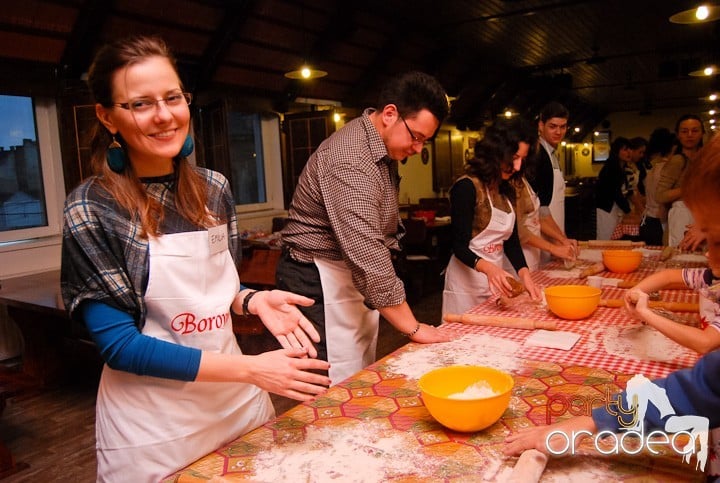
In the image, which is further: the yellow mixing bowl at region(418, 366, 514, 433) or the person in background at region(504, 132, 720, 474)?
the yellow mixing bowl at region(418, 366, 514, 433)

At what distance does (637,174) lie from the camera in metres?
5.45

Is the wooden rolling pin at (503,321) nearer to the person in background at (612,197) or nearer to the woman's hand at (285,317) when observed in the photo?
the woman's hand at (285,317)

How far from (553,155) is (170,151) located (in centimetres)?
293

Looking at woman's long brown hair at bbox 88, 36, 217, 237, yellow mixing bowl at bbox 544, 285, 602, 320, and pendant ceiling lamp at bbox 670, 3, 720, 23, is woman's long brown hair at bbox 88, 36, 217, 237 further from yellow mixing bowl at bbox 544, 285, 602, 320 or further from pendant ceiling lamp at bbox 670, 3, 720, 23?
pendant ceiling lamp at bbox 670, 3, 720, 23

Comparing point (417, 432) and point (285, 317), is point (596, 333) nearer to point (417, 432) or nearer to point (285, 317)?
point (417, 432)

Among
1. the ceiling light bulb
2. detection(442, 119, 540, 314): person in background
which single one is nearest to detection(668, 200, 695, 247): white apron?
the ceiling light bulb

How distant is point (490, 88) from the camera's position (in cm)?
1136

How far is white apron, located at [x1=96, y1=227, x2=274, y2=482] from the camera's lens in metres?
1.25

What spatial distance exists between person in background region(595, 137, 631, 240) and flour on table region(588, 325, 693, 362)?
12.8 feet

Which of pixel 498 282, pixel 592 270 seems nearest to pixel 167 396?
pixel 498 282

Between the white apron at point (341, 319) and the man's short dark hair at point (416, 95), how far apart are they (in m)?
0.61

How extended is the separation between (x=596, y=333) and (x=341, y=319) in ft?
2.89

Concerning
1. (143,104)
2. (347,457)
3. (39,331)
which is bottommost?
(39,331)

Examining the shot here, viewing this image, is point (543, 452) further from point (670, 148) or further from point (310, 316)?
point (670, 148)
